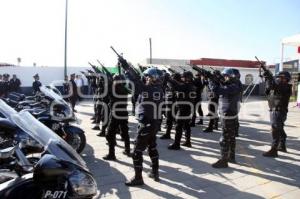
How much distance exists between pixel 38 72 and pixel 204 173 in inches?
799

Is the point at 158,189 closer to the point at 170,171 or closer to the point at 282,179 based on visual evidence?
the point at 170,171

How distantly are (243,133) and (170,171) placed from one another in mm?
4869

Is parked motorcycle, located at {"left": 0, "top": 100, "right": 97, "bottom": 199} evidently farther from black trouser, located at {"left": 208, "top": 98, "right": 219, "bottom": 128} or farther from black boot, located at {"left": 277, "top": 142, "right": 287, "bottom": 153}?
black trouser, located at {"left": 208, "top": 98, "right": 219, "bottom": 128}

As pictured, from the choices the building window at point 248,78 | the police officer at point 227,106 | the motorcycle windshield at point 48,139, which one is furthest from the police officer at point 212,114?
the building window at point 248,78

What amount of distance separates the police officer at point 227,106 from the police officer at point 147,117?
55.9 inches

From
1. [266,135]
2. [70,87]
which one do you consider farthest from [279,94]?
[70,87]

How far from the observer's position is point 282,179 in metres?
6.31

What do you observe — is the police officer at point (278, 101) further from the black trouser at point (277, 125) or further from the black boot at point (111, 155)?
the black boot at point (111, 155)

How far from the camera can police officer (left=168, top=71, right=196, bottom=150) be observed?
8180mm

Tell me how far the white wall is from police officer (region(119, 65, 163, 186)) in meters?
19.4

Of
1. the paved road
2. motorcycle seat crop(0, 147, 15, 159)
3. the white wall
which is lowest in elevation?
the paved road

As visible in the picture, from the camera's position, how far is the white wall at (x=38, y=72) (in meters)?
24.0

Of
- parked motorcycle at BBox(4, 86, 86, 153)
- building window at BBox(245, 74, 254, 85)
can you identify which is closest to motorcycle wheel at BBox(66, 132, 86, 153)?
parked motorcycle at BBox(4, 86, 86, 153)

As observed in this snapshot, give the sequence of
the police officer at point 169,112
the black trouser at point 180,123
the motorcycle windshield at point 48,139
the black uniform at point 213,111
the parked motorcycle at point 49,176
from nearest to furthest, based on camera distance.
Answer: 1. the parked motorcycle at point 49,176
2. the motorcycle windshield at point 48,139
3. the black trouser at point 180,123
4. the police officer at point 169,112
5. the black uniform at point 213,111
